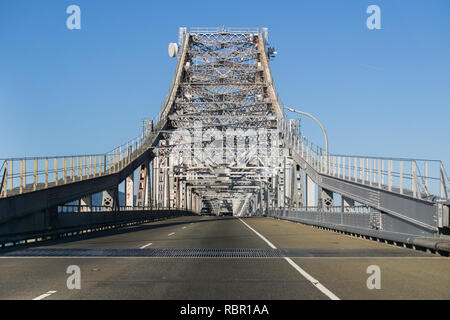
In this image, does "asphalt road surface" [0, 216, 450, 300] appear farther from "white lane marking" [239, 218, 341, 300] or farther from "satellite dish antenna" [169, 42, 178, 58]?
"satellite dish antenna" [169, 42, 178, 58]

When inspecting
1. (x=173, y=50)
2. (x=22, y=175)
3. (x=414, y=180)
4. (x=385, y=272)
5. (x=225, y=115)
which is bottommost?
(x=385, y=272)

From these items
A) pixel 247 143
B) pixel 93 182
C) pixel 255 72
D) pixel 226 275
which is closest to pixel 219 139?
pixel 247 143

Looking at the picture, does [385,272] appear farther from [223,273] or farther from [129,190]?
[129,190]

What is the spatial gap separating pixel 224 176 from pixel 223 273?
2709 inches

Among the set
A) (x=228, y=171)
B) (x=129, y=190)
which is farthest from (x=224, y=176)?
(x=129, y=190)

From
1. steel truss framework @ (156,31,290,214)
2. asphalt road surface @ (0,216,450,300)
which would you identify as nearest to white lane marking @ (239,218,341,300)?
asphalt road surface @ (0,216,450,300)

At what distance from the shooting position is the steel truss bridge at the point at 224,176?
20672 mm

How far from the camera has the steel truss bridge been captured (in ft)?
67.8

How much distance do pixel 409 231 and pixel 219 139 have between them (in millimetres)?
55144

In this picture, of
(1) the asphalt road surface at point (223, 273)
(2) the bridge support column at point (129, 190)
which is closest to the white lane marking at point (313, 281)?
(1) the asphalt road surface at point (223, 273)

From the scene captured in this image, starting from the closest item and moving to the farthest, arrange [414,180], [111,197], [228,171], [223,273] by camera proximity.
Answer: [223,273]
[414,180]
[111,197]
[228,171]

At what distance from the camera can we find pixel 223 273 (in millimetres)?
11766

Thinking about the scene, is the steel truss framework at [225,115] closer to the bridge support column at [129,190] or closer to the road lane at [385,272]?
the bridge support column at [129,190]

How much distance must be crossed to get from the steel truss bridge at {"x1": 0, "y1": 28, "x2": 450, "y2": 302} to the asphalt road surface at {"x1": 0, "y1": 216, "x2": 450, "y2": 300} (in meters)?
2.84
